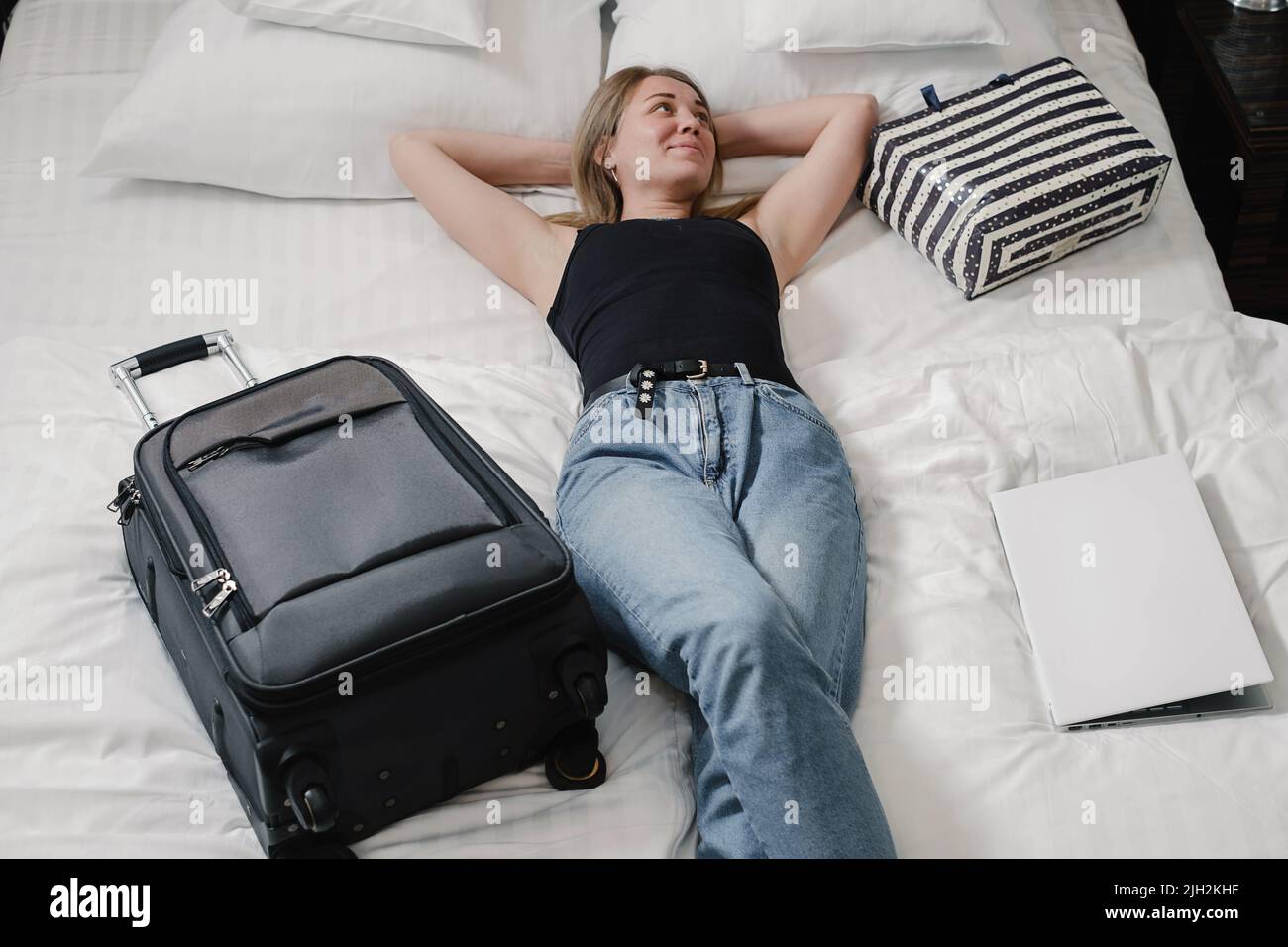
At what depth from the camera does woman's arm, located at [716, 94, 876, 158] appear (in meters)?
1.98

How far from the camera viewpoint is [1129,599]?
1.38 m

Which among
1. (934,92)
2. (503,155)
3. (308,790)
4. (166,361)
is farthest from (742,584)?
(934,92)

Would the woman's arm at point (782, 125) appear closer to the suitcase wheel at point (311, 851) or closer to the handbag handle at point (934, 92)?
the handbag handle at point (934, 92)

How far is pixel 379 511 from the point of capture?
126cm

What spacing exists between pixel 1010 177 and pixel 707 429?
635mm

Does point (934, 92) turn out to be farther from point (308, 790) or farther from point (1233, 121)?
point (308, 790)

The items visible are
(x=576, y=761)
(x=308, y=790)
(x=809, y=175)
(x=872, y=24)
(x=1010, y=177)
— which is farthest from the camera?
(x=872, y=24)

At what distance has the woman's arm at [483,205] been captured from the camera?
1824mm

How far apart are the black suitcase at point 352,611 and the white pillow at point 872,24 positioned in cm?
100

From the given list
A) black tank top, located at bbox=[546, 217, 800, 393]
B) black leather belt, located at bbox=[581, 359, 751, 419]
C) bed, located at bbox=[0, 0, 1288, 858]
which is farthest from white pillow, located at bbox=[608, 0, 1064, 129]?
black leather belt, located at bbox=[581, 359, 751, 419]

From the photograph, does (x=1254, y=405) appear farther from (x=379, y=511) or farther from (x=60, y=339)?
(x=60, y=339)

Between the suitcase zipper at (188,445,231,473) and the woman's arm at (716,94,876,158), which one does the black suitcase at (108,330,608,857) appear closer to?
the suitcase zipper at (188,445,231,473)
